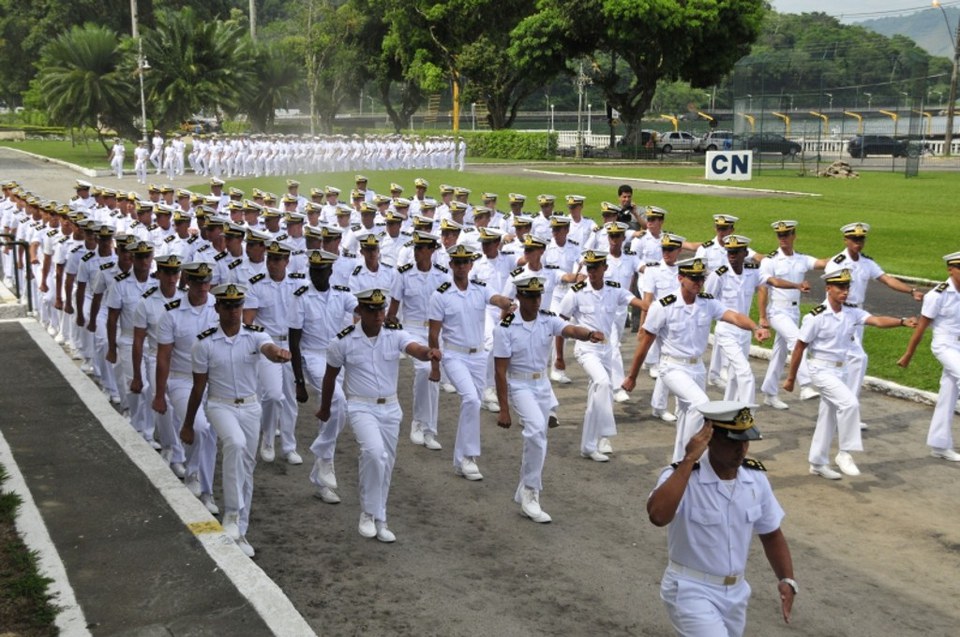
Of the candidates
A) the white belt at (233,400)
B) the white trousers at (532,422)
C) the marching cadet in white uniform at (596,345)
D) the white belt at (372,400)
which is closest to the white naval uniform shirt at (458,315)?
the marching cadet in white uniform at (596,345)

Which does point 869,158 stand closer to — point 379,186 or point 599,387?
point 379,186

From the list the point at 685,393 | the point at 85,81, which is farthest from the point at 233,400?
the point at 85,81

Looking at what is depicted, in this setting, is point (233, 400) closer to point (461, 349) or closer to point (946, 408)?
point (461, 349)

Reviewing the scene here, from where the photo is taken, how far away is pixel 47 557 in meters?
7.35

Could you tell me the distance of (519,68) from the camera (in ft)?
193

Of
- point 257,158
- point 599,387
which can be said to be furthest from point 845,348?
point 257,158

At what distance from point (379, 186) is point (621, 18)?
2096cm

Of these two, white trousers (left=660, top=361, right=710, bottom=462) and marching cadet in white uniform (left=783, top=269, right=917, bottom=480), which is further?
marching cadet in white uniform (left=783, top=269, right=917, bottom=480)

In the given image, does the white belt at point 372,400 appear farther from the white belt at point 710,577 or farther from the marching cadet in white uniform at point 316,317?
the white belt at point 710,577

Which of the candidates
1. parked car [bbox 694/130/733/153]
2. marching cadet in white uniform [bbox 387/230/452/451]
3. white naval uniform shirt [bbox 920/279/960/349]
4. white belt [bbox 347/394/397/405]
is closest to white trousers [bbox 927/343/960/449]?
white naval uniform shirt [bbox 920/279/960/349]

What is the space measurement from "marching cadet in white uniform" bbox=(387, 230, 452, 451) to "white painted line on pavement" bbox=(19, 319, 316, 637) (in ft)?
9.49

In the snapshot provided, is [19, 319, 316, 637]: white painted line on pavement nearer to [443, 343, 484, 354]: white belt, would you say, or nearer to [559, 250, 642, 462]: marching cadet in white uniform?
[443, 343, 484, 354]: white belt

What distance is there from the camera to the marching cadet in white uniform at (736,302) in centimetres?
1181

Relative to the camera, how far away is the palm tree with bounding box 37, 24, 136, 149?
51.8 m
